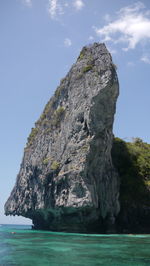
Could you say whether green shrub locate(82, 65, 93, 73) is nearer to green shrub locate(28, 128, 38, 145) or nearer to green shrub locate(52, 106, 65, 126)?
green shrub locate(52, 106, 65, 126)

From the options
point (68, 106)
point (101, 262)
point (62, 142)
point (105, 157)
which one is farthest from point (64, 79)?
point (101, 262)

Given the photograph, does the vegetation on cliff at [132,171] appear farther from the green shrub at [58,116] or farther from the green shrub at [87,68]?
the green shrub at [87,68]

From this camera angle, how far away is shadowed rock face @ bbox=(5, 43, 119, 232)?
86.8 ft

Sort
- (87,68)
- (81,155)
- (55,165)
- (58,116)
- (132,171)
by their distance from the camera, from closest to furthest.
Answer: (81,155) → (55,165) → (87,68) → (58,116) → (132,171)

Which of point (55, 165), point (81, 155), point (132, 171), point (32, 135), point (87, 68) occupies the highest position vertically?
point (87, 68)

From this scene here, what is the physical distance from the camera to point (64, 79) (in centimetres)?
3497

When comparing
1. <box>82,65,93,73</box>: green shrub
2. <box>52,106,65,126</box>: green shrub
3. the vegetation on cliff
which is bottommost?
the vegetation on cliff

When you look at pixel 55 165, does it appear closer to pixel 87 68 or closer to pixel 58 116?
pixel 58 116

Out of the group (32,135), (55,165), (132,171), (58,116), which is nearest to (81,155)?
(55,165)

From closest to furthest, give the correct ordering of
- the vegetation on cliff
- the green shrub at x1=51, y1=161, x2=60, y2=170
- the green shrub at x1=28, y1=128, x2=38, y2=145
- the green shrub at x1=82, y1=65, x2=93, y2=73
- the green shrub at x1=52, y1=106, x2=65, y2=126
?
1. the green shrub at x1=51, y1=161, x2=60, y2=170
2. the green shrub at x1=82, y1=65, x2=93, y2=73
3. the vegetation on cliff
4. the green shrub at x1=52, y1=106, x2=65, y2=126
5. the green shrub at x1=28, y1=128, x2=38, y2=145

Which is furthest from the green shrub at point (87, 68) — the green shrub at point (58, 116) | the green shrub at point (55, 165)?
the green shrub at point (55, 165)

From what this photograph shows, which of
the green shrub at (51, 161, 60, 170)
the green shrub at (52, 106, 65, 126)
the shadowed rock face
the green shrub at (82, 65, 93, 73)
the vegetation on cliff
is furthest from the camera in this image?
the green shrub at (52, 106, 65, 126)

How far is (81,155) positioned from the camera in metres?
26.6

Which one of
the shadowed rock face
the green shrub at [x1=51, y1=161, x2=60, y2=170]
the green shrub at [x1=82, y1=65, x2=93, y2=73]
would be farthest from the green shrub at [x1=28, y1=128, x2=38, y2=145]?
the green shrub at [x1=82, y1=65, x2=93, y2=73]
